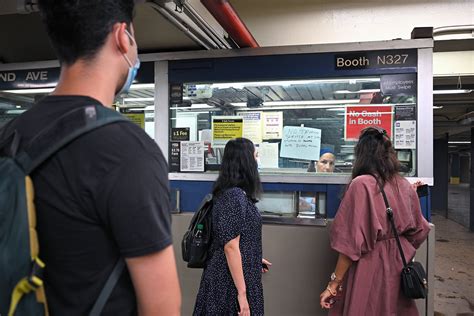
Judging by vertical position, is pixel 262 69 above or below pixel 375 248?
above

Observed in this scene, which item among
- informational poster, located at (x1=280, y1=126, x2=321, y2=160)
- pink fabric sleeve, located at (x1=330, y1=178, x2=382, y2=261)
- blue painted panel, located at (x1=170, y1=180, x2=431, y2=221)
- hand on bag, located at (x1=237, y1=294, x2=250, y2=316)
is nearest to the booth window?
informational poster, located at (x1=280, y1=126, x2=321, y2=160)

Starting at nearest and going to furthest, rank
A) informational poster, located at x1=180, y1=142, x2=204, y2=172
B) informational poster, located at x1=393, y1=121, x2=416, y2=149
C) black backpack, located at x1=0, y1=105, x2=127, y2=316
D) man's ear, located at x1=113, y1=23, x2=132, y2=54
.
Result: black backpack, located at x1=0, y1=105, x2=127, y2=316
man's ear, located at x1=113, y1=23, x2=132, y2=54
informational poster, located at x1=393, y1=121, x2=416, y2=149
informational poster, located at x1=180, y1=142, x2=204, y2=172

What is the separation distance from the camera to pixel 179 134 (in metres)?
3.27

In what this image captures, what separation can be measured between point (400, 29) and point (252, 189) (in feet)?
7.74

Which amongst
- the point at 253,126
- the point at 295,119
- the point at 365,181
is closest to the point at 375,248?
the point at 365,181

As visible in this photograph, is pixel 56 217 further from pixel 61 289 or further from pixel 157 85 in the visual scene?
pixel 157 85

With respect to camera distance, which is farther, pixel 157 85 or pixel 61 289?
pixel 157 85

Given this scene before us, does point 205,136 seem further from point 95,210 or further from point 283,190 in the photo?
point 95,210

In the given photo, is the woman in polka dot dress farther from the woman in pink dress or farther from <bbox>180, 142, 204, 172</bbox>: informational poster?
<bbox>180, 142, 204, 172</bbox>: informational poster

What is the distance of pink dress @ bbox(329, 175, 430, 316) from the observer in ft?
6.48

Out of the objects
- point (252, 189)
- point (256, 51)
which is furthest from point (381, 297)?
point (256, 51)

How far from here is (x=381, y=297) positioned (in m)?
1.99

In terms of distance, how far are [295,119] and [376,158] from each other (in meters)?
1.09

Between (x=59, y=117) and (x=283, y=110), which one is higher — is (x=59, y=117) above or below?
below
